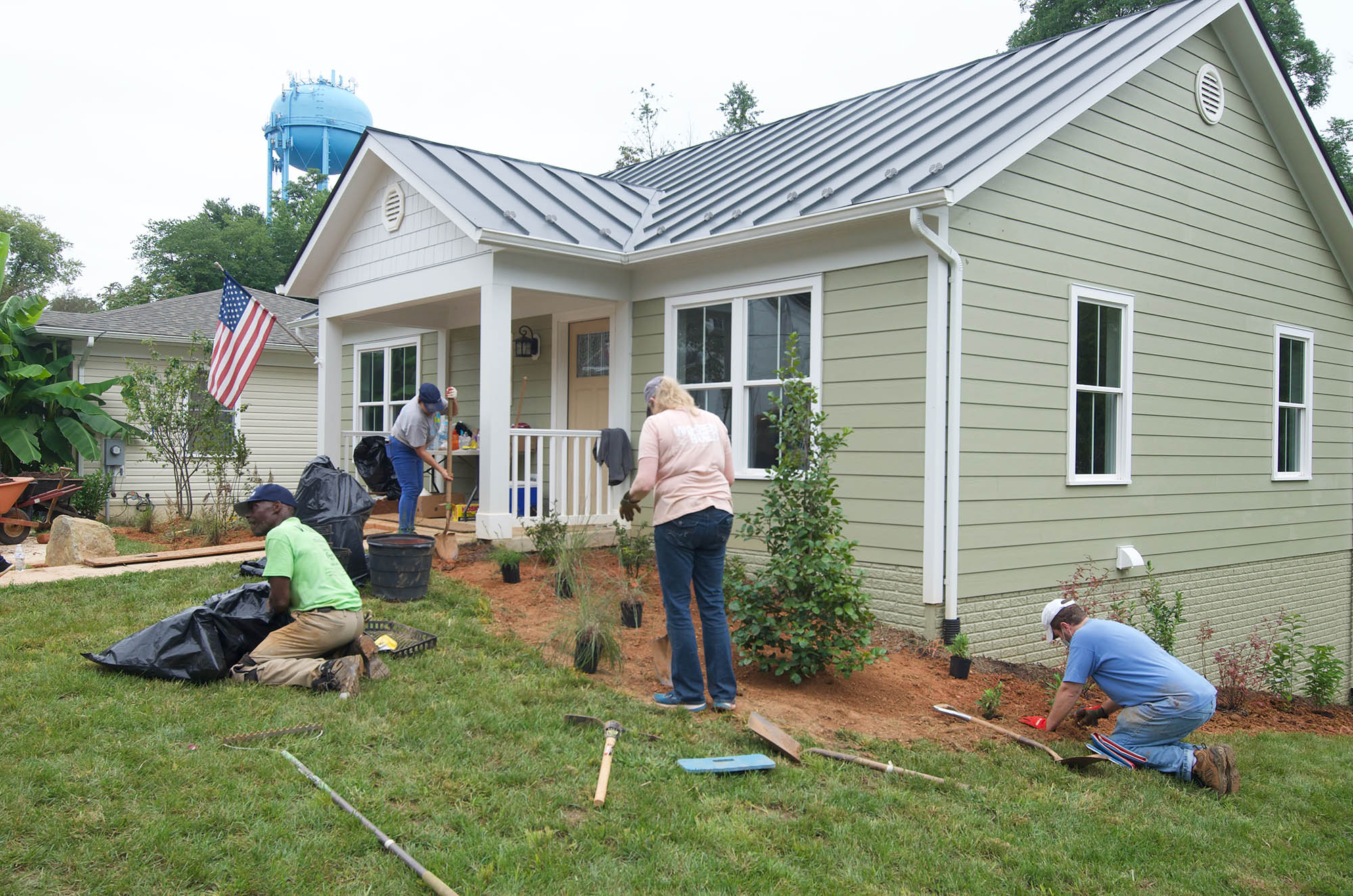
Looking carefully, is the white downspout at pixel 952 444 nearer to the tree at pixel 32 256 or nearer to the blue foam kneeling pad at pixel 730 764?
the blue foam kneeling pad at pixel 730 764


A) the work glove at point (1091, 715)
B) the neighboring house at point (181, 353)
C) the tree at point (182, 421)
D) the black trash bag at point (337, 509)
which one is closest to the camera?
the work glove at point (1091, 715)

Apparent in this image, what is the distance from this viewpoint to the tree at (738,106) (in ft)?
100

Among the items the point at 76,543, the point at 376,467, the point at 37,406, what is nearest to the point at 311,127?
the point at 37,406

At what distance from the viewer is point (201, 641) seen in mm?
5227

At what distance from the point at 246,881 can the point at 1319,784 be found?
545 centimetres

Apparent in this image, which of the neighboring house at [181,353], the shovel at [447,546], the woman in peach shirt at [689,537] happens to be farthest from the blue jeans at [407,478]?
the neighboring house at [181,353]

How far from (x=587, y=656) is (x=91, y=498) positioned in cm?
1153

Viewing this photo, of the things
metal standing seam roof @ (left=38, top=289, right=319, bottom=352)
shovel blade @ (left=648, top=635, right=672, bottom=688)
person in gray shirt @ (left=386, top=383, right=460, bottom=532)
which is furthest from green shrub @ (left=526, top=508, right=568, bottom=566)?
metal standing seam roof @ (left=38, top=289, right=319, bottom=352)

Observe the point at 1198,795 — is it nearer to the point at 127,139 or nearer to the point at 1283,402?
the point at 1283,402

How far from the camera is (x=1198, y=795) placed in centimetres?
483

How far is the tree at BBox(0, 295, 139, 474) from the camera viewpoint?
45.6 feet

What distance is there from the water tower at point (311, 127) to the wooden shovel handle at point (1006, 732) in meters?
40.6

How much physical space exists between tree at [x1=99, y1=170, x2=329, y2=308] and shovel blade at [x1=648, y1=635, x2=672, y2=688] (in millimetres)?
33233

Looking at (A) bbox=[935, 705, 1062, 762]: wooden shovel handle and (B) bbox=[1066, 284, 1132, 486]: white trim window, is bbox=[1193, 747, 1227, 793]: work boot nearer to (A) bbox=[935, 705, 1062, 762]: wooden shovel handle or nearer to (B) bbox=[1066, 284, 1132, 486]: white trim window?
(A) bbox=[935, 705, 1062, 762]: wooden shovel handle
